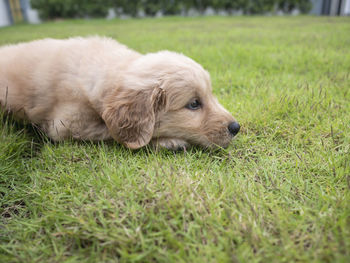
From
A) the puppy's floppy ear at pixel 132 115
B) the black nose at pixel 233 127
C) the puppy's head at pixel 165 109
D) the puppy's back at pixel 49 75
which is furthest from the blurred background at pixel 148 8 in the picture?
the black nose at pixel 233 127

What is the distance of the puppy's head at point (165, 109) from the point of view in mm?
2113

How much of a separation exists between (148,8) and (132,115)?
72.6 ft

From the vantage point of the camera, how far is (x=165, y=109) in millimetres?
2223

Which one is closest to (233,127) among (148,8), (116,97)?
(116,97)

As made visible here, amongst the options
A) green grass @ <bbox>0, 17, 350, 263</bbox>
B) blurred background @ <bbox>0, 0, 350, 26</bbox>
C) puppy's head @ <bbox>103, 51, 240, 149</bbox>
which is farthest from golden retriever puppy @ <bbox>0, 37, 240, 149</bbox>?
blurred background @ <bbox>0, 0, 350, 26</bbox>

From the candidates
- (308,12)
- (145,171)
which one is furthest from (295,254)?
(308,12)

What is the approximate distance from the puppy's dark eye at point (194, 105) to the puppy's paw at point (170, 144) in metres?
0.30

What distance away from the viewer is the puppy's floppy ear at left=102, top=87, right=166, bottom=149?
6.89 feet

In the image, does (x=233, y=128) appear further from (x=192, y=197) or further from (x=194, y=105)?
(x=192, y=197)

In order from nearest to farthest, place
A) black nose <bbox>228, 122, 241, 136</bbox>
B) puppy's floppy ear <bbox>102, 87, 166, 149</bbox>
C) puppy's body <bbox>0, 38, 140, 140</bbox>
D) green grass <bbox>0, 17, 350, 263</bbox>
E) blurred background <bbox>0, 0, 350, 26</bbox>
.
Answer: green grass <bbox>0, 17, 350, 263</bbox> < puppy's floppy ear <bbox>102, 87, 166, 149</bbox> < black nose <bbox>228, 122, 241, 136</bbox> < puppy's body <bbox>0, 38, 140, 140</bbox> < blurred background <bbox>0, 0, 350, 26</bbox>

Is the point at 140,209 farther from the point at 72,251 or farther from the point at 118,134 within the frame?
the point at 118,134

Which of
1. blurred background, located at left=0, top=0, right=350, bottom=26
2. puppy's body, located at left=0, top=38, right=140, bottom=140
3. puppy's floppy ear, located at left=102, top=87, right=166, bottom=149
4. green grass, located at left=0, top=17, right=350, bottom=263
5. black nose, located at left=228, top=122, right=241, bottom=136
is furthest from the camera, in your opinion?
blurred background, located at left=0, top=0, right=350, bottom=26

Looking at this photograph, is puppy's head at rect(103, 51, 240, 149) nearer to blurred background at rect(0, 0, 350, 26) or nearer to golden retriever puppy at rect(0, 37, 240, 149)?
golden retriever puppy at rect(0, 37, 240, 149)

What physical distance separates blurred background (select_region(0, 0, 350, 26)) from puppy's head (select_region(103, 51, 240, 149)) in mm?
21344
